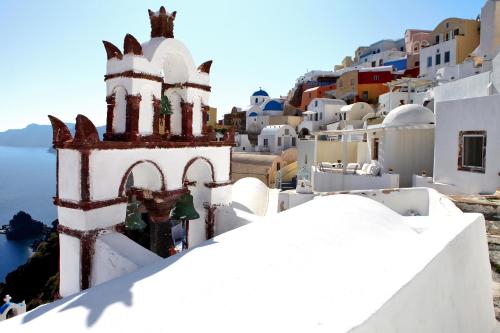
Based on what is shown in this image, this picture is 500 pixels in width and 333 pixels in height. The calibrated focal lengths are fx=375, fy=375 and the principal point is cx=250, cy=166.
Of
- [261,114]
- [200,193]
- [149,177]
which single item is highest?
[261,114]

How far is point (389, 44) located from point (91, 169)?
202ft

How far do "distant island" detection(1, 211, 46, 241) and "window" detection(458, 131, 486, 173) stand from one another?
5266 centimetres

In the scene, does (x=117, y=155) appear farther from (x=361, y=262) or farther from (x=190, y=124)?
(x=361, y=262)

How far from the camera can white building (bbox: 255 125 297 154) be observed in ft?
122

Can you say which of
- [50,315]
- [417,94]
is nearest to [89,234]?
[50,315]

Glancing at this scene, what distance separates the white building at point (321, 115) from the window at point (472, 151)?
88.0ft

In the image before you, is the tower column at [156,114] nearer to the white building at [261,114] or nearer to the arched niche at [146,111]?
the arched niche at [146,111]

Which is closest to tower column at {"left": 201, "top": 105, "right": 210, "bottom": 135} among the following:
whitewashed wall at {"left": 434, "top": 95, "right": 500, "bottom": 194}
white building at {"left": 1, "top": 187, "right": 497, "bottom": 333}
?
white building at {"left": 1, "top": 187, "right": 497, "bottom": 333}


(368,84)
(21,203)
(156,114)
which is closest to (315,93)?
(368,84)

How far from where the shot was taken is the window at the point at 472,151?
37.2ft

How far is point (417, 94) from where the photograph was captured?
28016 mm

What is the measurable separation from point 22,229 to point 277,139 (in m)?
36.5

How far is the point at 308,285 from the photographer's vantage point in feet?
12.3

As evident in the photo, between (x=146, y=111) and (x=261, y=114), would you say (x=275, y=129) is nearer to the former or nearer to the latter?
(x=261, y=114)
